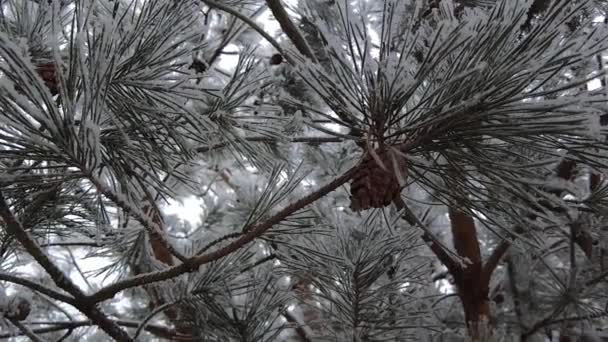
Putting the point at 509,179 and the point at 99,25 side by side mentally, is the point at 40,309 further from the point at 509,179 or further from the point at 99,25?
the point at 509,179

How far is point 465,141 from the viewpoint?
0.72 m

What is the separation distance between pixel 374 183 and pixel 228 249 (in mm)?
234

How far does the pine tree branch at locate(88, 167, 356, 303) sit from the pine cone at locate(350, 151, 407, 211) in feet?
0.05

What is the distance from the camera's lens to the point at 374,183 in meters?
0.70

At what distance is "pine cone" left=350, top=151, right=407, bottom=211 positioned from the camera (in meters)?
0.70

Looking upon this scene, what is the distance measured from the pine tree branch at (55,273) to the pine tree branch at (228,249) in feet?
0.08

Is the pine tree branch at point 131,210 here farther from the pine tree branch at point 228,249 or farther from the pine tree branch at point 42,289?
the pine tree branch at point 42,289

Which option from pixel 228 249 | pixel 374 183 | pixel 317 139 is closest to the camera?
pixel 374 183

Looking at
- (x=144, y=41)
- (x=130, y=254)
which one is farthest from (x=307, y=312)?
(x=144, y=41)

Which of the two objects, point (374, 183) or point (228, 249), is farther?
point (228, 249)

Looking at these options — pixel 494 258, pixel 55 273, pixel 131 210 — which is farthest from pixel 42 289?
pixel 494 258

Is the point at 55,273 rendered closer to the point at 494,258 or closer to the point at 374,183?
the point at 374,183

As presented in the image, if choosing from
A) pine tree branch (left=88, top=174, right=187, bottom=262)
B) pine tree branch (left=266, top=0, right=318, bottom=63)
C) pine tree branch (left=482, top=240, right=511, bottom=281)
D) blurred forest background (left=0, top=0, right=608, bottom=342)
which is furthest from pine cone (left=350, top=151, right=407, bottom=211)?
pine tree branch (left=482, top=240, right=511, bottom=281)

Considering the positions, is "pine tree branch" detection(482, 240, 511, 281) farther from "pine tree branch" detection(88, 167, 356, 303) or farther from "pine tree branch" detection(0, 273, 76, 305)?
"pine tree branch" detection(0, 273, 76, 305)
